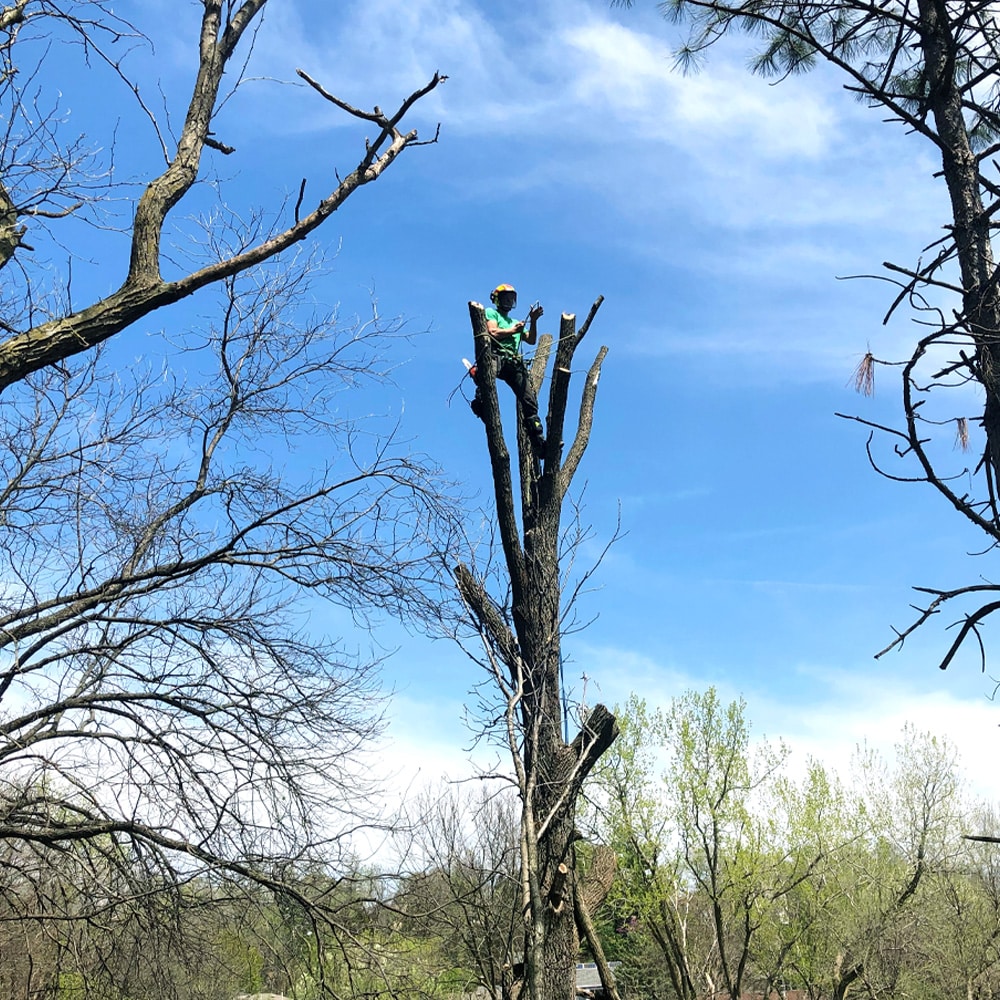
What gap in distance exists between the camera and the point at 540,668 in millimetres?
6730

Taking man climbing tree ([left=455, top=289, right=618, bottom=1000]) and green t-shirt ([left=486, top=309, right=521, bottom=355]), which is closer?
man climbing tree ([left=455, top=289, right=618, bottom=1000])

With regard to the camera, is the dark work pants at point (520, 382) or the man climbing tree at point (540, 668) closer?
the man climbing tree at point (540, 668)

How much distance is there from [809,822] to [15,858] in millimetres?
15244

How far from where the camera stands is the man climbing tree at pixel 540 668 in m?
6.06

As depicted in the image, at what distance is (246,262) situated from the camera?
4.75 m

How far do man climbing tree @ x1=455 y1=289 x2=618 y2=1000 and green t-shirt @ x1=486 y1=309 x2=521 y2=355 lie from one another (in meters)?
0.11

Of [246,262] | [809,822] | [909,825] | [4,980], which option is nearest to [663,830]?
[809,822]

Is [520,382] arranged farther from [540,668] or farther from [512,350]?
[540,668]

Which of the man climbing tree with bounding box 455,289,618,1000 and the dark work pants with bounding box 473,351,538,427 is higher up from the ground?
the dark work pants with bounding box 473,351,538,427

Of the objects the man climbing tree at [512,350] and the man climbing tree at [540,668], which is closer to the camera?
the man climbing tree at [540,668]

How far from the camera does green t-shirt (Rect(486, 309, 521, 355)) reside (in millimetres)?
7363

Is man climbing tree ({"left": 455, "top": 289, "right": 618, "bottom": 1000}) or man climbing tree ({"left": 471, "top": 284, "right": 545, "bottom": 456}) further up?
man climbing tree ({"left": 471, "top": 284, "right": 545, "bottom": 456})

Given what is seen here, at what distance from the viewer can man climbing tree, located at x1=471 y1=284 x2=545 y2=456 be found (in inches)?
290

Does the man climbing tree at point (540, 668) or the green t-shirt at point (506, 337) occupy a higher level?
the green t-shirt at point (506, 337)
